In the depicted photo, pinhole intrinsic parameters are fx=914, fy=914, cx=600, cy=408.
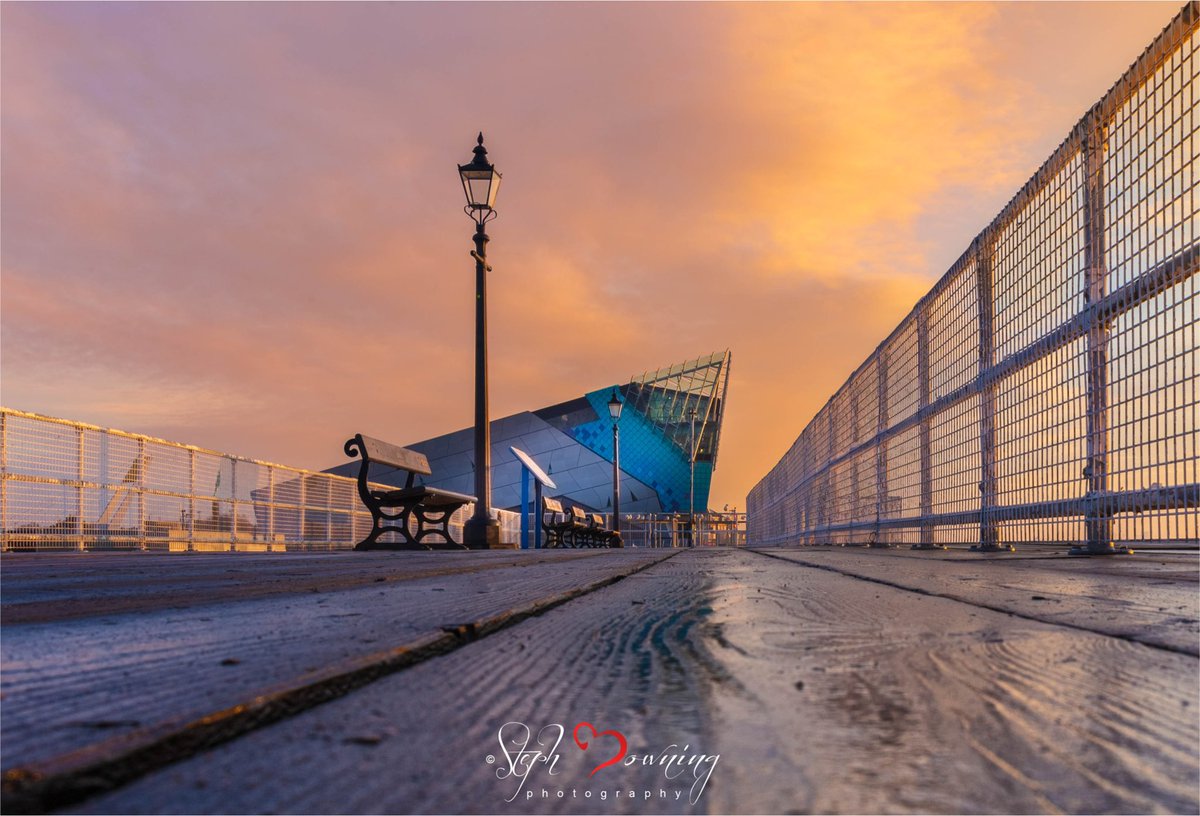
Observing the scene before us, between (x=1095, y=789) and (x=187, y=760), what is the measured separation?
537mm

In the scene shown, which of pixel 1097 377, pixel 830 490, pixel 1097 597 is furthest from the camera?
pixel 830 490

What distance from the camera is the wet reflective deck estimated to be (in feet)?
1.68

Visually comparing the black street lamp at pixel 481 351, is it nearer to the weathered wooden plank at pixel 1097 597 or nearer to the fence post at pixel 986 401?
the fence post at pixel 986 401

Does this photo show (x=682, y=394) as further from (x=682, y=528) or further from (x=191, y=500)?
(x=191, y=500)

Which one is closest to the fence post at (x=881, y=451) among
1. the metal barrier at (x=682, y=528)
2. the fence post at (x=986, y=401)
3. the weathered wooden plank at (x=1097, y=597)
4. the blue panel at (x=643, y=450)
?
the fence post at (x=986, y=401)

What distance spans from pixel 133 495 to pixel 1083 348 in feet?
35.5

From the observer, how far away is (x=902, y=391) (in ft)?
30.7

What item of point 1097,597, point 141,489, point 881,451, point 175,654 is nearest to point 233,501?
point 141,489

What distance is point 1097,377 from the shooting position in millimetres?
4977

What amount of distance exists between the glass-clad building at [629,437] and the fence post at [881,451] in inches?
1532

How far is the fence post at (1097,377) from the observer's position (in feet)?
16.0

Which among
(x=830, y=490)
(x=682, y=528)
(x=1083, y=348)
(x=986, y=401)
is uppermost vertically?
(x=1083, y=348)

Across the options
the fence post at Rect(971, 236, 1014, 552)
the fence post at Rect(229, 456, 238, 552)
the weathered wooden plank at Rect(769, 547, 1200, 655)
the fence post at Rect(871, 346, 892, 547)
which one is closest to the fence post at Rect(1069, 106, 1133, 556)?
the fence post at Rect(971, 236, 1014, 552)

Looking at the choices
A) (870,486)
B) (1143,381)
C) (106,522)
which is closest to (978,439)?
(1143,381)
